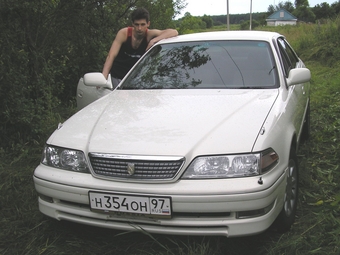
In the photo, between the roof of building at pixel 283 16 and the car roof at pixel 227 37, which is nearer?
the car roof at pixel 227 37

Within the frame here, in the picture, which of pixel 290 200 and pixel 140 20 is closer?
pixel 290 200

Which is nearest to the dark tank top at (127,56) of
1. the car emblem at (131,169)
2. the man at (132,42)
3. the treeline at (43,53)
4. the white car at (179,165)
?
the man at (132,42)

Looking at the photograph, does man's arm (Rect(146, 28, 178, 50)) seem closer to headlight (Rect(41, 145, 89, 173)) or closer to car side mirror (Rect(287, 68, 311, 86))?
car side mirror (Rect(287, 68, 311, 86))

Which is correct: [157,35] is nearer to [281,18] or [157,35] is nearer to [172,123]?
[172,123]

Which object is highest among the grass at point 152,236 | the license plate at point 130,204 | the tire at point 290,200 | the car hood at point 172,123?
the car hood at point 172,123

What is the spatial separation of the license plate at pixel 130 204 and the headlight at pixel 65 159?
219 millimetres

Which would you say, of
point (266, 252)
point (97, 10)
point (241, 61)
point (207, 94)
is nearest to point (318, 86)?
point (97, 10)

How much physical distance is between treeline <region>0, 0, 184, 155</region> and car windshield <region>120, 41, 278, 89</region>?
1475 millimetres

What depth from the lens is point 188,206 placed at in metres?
2.20

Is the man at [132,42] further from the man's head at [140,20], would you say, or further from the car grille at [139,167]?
the car grille at [139,167]

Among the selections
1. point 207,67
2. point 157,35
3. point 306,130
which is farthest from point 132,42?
point 306,130

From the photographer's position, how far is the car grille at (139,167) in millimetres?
2255

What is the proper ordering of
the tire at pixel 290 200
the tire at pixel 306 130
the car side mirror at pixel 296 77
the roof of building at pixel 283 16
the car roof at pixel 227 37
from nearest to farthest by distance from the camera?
1. the tire at pixel 290 200
2. the car side mirror at pixel 296 77
3. the car roof at pixel 227 37
4. the tire at pixel 306 130
5. the roof of building at pixel 283 16

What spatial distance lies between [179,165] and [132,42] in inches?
107
